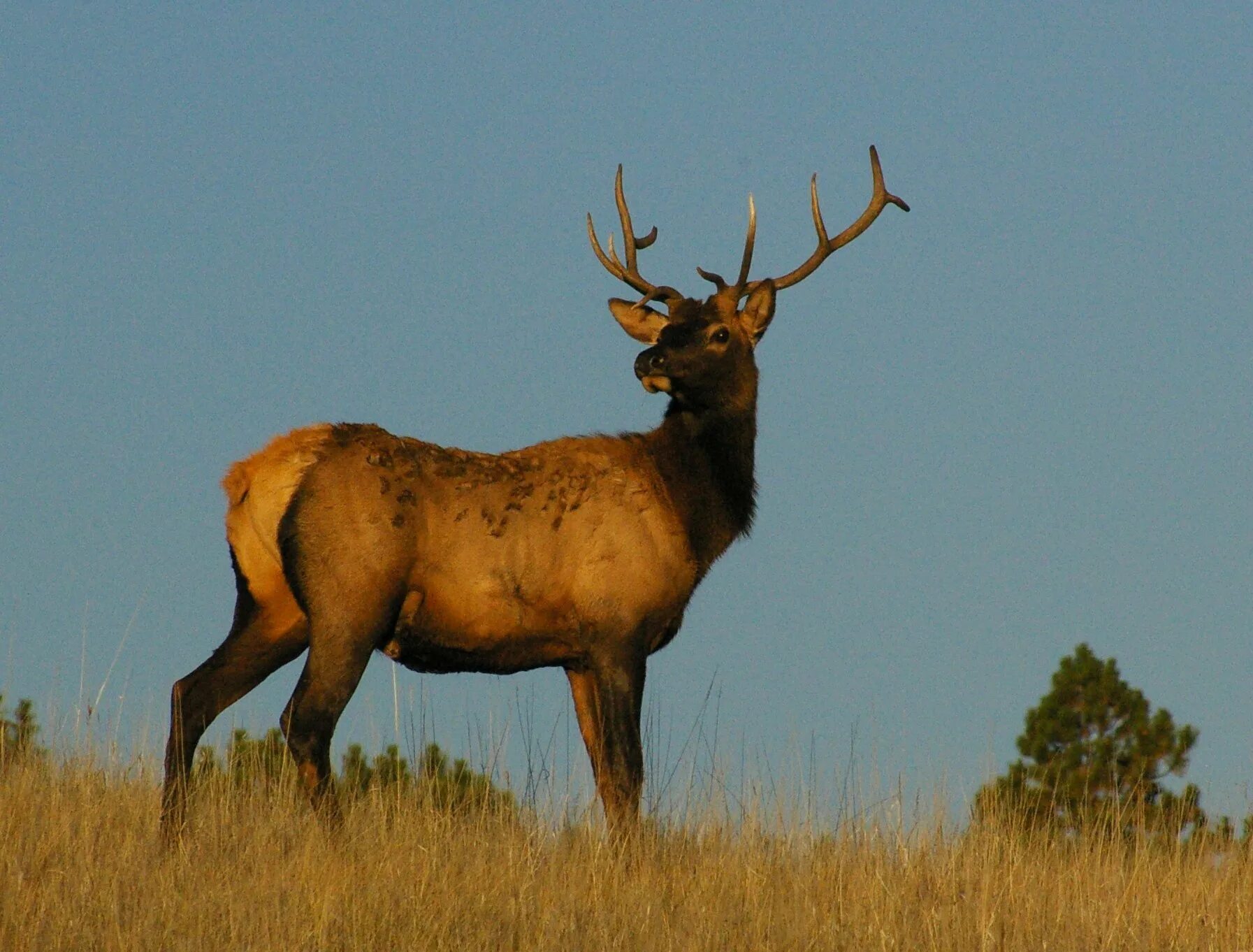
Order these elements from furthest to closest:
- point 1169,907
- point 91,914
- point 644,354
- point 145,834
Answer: point 644,354
point 145,834
point 1169,907
point 91,914

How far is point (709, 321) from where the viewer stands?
371 inches

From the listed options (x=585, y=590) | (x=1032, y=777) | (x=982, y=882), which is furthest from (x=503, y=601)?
(x=1032, y=777)

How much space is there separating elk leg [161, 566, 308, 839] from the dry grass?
180 mm

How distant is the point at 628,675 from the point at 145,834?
2.32 meters

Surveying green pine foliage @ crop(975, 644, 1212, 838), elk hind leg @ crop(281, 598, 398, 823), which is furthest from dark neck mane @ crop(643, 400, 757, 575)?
green pine foliage @ crop(975, 644, 1212, 838)

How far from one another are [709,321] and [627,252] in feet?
3.79

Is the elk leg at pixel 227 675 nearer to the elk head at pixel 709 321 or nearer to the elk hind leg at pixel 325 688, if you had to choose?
the elk hind leg at pixel 325 688

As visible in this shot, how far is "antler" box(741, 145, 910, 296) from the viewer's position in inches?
391

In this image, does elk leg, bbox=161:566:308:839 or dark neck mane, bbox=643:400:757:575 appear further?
dark neck mane, bbox=643:400:757:575

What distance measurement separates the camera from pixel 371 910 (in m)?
6.75

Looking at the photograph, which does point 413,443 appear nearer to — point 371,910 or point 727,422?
point 727,422

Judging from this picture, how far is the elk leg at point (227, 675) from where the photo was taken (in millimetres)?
8164

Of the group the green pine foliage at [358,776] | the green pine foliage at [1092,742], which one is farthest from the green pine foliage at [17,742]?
the green pine foliage at [1092,742]

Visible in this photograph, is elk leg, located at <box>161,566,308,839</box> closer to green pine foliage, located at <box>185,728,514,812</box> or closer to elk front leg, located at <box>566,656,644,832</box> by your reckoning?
green pine foliage, located at <box>185,728,514,812</box>
